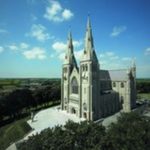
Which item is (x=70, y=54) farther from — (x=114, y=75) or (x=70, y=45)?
(x=114, y=75)

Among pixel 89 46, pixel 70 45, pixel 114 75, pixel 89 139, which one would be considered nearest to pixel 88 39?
pixel 89 46

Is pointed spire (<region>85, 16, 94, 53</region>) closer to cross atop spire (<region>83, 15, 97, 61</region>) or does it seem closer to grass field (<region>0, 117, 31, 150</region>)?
cross atop spire (<region>83, 15, 97, 61</region>)

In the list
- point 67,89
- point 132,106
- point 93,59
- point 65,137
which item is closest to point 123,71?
point 132,106

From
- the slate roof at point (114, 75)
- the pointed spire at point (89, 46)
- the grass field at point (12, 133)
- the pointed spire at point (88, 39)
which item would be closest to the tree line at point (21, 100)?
the grass field at point (12, 133)

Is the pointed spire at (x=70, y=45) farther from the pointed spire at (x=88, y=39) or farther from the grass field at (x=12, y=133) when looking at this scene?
the grass field at (x=12, y=133)

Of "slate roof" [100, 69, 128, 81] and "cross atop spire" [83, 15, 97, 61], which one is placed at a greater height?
"cross atop spire" [83, 15, 97, 61]

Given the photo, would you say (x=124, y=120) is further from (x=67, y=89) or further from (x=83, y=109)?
(x=67, y=89)

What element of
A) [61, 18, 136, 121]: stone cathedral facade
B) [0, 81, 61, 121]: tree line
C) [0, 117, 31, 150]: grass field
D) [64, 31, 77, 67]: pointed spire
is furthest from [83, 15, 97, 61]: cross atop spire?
[0, 81, 61, 121]: tree line
